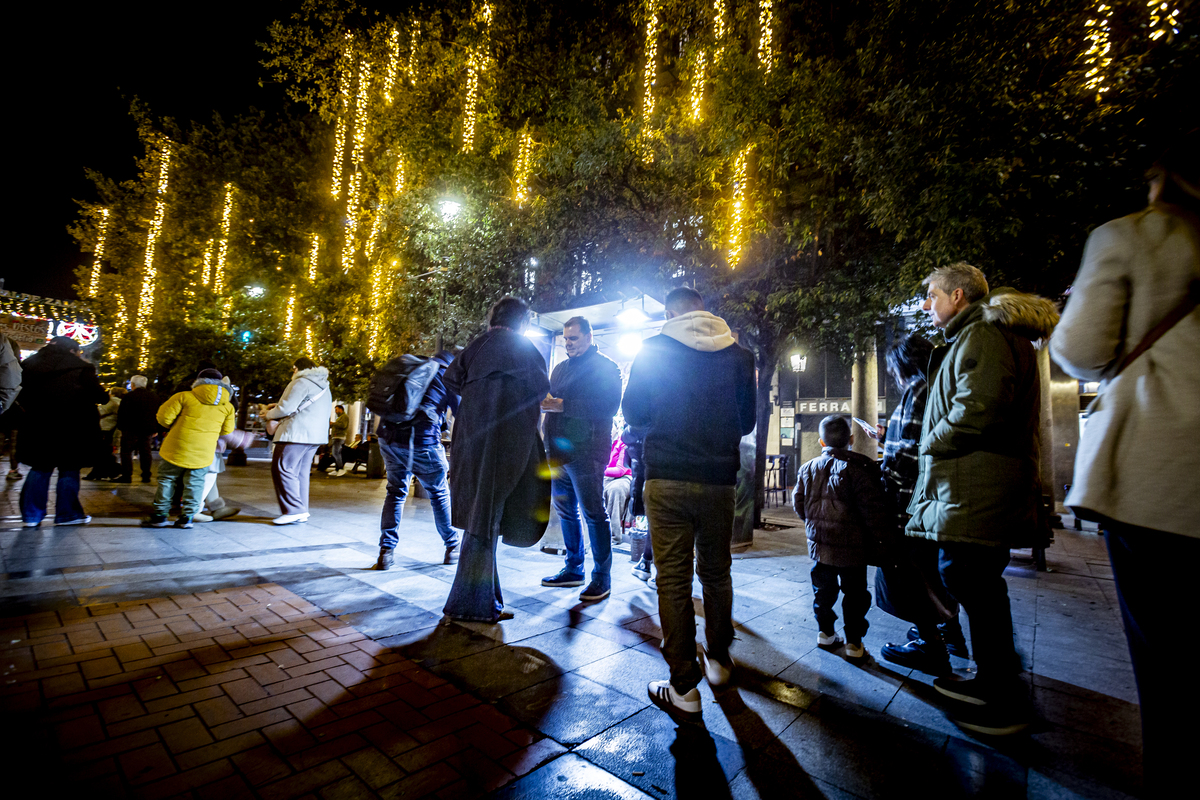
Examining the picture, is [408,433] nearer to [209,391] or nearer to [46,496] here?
[209,391]

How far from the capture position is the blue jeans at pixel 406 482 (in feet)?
15.5

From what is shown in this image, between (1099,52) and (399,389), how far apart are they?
309 inches

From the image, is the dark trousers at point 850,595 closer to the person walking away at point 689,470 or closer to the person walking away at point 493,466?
the person walking away at point 689,470

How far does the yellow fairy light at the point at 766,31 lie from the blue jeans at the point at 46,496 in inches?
407

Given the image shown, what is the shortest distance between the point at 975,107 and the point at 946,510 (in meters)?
5.67

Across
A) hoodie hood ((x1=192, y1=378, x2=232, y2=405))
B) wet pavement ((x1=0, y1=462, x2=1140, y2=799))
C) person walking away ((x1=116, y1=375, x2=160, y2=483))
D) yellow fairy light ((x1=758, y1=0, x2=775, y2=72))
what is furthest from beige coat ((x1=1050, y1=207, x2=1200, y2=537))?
person walking away ((x1=116, y1=375, x2=160, y2=483))

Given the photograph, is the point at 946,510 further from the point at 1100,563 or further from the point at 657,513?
the point at 1100,563

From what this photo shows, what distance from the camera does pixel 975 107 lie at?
19.4 feet

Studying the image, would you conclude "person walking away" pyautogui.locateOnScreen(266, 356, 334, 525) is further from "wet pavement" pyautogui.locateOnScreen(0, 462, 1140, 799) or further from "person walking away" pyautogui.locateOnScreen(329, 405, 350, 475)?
"person walking away" pyautogui.locateOnScreen(329, 405, 350, 475)

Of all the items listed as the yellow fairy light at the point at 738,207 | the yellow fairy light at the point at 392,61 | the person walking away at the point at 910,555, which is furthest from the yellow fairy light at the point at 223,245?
the person walking away at the point at 910,555

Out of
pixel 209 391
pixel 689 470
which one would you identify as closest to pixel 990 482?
pixel 689 470

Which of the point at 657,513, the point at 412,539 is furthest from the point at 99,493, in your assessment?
the point at 657,513

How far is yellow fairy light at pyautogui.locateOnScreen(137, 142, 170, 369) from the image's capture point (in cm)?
1623

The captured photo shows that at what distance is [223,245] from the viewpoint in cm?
1555
